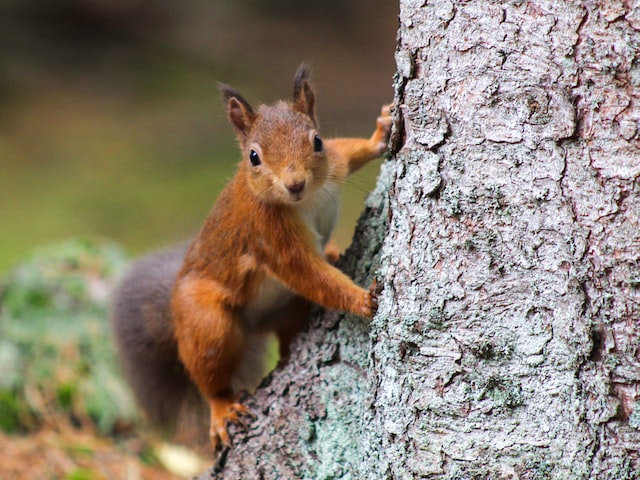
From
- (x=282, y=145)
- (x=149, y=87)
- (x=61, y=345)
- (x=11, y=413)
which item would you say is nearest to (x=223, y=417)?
(x=282, y=145)

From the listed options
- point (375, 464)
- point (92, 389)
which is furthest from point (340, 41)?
point (375, 464)

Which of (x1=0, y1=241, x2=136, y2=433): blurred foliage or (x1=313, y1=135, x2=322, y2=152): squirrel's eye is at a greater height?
(x1=313, y1=135, x2=322, y2=152): squirrel's eye

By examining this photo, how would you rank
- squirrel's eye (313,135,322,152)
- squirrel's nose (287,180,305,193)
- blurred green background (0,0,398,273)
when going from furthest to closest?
1. blurred green background (0,0,398,273)
2. squirrel's eye (313,135,322,152)
3. squirrel's nose (287,180,305,193)

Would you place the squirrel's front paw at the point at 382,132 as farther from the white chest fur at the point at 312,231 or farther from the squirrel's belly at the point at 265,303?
the squirrel's belly at the point at 265,303

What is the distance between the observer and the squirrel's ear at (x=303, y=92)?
1953 millimetres

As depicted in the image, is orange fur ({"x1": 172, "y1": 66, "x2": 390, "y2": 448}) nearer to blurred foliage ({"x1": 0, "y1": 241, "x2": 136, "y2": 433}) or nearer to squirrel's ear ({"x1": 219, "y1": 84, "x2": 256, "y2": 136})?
squirrel's ear ({"x1": 219, "y1": 84, "x2": 256, "y2": 136})

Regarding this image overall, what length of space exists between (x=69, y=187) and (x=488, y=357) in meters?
4.90

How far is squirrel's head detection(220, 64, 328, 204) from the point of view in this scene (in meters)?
1.81

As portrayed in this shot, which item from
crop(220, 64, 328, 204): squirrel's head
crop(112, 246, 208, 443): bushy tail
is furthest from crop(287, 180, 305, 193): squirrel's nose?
crop(112, 246, 208, 443): bushy tail

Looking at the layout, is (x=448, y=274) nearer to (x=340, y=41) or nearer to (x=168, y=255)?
(x=168, y=255)

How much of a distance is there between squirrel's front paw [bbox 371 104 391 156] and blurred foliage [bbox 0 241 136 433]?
1.30 meters

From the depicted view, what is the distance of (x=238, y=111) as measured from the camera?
6.45 ft

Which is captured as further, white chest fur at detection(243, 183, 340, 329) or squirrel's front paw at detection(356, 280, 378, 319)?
white chest fur at detection(243, 183, 340, 329)

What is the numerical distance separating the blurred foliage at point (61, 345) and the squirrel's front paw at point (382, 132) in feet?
4.27
